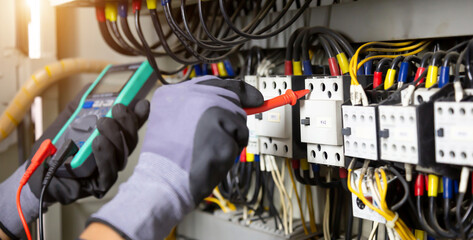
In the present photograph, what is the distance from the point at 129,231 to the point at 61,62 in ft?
3.44

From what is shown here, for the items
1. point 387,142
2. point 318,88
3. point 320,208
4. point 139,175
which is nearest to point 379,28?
point 318,88

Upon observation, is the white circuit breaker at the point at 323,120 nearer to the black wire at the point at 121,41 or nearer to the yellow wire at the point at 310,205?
the yellow wire at the point at 310,205

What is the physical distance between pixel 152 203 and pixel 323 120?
399 mm

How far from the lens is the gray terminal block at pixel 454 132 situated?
66cm

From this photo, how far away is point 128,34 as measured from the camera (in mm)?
1289

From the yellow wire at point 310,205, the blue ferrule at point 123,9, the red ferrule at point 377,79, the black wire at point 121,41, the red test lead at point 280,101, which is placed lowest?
the yellow wire at point 310,205

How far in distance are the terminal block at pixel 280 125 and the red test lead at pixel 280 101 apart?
0.06 m

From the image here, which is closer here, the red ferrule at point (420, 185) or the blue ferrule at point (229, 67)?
the red ferrule at point (420, 185)

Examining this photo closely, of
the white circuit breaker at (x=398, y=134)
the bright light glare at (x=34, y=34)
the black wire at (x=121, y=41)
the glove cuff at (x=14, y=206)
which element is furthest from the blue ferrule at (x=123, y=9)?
the white circuit breaker at (x=398, y=134)

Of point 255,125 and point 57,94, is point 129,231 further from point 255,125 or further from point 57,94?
point 57,94

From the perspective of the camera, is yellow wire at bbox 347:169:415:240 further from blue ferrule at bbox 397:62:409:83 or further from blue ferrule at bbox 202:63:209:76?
blue ferrule at bbox 202:63:209:76

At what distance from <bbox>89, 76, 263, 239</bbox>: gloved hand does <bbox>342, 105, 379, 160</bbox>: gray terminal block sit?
0.21m

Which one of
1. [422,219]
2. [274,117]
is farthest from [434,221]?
[274,117]

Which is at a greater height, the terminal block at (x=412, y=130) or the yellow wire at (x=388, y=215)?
the terminal block at (x=412, y=130)
